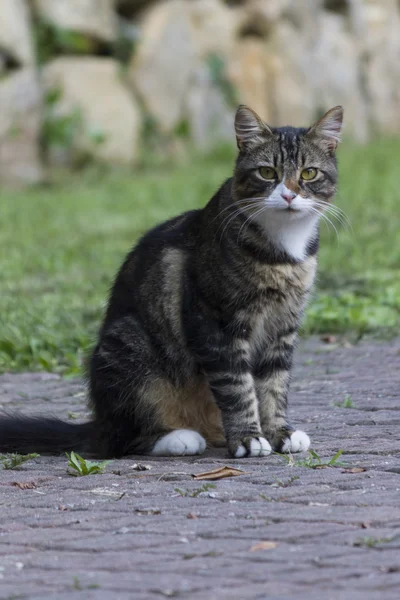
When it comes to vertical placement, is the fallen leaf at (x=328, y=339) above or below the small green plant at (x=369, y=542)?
below

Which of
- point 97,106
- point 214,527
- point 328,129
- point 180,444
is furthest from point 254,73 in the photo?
point 214,527

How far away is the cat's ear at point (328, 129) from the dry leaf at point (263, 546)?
6.87 ft

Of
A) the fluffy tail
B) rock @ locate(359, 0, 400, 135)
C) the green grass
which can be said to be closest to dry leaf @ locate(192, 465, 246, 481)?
the fluffy tail

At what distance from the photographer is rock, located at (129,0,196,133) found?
56.6 ft

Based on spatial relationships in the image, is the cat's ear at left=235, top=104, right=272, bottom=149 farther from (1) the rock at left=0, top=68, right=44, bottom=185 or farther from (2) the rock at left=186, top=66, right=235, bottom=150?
(2) the rock at left=186, top=66, right=235, bottom=150

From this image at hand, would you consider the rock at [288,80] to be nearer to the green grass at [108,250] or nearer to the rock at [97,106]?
the green grass at [108,250]

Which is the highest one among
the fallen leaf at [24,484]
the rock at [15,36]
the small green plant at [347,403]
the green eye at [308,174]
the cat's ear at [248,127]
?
the cat's ear at [248,127]

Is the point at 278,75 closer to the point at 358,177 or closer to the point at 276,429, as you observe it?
the point at 358,177

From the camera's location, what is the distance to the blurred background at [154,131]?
8.02m

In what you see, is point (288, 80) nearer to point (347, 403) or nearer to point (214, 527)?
point (347, 403)

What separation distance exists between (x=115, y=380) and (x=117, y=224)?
7.51 metres

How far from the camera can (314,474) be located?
4051mm

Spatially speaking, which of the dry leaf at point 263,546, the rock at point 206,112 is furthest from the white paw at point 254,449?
the rock at point 206,112

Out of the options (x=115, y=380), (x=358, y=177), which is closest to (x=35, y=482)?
(x=115, y=380)
